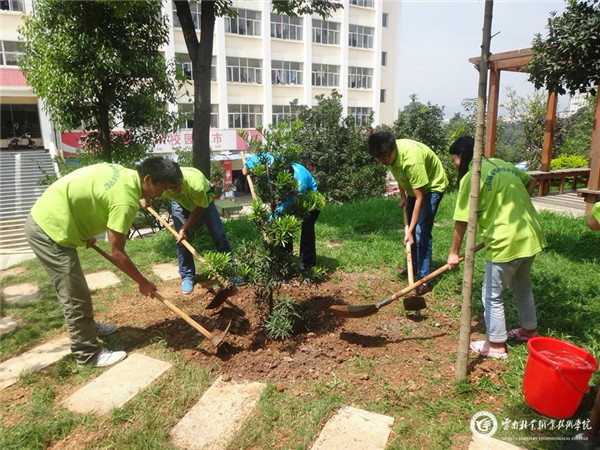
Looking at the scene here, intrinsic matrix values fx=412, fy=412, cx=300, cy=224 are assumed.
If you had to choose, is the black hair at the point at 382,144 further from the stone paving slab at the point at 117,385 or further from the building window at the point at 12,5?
the building window at the point at 12,5

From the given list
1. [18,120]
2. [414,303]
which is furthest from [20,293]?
[18,120]

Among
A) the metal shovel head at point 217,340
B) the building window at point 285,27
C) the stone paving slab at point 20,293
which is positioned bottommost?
the stone paving slab at point 20,293

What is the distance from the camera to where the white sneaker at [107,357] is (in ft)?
10.7

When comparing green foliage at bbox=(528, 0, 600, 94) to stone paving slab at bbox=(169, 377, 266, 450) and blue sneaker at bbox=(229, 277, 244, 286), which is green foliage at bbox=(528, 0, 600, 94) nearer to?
blue sneaker at bbox=(229, 277, 244, 286)

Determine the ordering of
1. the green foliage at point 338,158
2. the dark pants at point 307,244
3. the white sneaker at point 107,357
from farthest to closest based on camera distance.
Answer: the green foliage at point 338,158, the dark pants at point 307,244, the white sneaker at point 107,357

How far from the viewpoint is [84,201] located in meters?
3.06

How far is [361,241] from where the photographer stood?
6102 millimetres

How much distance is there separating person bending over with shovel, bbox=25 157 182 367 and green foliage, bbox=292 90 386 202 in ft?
36.0

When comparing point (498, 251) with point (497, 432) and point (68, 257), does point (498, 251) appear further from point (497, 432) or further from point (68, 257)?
point (68, 257)

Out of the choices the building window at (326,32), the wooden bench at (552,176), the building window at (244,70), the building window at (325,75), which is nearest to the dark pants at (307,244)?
the wooden bench at (552,176)

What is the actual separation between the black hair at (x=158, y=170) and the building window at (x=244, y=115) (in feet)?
79.1

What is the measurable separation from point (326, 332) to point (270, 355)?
22.3 inches

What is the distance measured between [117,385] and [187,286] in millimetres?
1705

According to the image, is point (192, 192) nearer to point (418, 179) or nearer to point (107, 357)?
point (107, 357)
